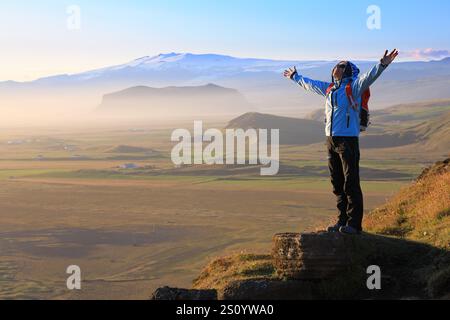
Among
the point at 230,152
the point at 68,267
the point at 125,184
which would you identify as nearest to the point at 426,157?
the point at 230,152

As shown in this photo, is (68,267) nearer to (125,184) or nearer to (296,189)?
(296,189)

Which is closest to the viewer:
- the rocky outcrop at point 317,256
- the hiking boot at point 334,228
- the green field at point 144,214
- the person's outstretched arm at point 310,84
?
the rocky outcrop at point 317,256

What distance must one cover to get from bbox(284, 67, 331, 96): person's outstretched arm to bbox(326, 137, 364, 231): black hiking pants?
2.49 feet

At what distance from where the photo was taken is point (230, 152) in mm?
123250

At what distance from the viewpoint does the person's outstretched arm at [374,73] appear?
341 inches
